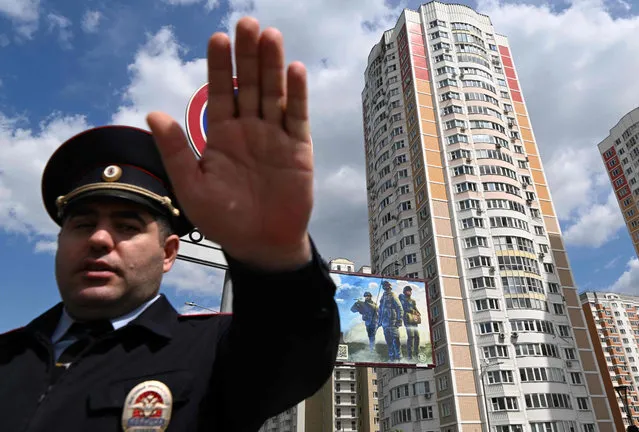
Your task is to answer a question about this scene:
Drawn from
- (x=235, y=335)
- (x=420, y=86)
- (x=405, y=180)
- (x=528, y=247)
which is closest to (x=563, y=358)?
(x=528, y=247)

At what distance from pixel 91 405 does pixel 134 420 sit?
14 cm

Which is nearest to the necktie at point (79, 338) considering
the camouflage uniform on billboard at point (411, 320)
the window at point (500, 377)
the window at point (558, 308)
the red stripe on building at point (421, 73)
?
the camouflage uniform on billboard at point (411, 320)

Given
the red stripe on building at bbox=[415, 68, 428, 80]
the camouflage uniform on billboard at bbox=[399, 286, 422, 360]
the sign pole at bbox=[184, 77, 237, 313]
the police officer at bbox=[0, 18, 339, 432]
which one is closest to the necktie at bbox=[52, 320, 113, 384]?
the police officer at bbox=[0, 18, 339, 432]

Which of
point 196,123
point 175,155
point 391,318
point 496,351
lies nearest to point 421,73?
point 496,351

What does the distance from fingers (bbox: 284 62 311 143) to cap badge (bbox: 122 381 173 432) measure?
90 cm

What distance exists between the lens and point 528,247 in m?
39.0

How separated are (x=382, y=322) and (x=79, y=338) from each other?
699 inches

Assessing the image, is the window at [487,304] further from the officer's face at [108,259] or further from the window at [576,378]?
the officer's face at [108,259]

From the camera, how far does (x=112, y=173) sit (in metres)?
1.64

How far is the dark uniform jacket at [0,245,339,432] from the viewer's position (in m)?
1.15

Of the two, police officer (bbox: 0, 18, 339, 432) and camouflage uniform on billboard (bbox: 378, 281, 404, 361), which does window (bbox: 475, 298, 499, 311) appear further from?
police officer (bbox: 0, 18, 339, 432)

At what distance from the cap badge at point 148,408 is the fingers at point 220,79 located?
85 cm

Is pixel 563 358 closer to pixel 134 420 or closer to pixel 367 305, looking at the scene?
pixel 367 305

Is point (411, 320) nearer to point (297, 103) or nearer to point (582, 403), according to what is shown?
point (297, 103)
